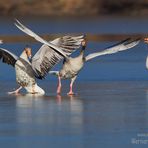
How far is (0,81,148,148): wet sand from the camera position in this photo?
14008 mm

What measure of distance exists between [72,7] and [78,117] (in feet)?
129

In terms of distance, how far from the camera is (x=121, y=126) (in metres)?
14.9

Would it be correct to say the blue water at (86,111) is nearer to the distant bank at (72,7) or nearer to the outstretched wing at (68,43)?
the outstretched wing at (68,43)

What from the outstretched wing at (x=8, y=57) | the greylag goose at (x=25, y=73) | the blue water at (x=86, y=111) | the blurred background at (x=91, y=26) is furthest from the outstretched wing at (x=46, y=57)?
the blurred background at (x=91, y=26)

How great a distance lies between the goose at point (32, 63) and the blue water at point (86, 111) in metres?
0.23

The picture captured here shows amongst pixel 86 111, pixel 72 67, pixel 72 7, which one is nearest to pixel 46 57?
pixel 72 67

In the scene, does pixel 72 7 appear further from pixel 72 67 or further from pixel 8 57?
pixel 72 67

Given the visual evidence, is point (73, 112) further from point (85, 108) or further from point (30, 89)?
point (30, 89)

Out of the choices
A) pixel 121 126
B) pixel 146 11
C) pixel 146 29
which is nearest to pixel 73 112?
pixel 121 126

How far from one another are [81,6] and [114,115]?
130 feet

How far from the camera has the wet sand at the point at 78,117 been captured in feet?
46.0

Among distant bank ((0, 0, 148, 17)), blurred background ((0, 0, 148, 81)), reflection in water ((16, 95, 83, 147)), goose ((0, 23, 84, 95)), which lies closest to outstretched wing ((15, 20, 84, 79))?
goose ((0, 23, 84, 95))

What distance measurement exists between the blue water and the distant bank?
29.5 meters

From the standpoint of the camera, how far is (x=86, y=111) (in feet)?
54.2
